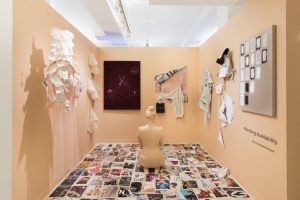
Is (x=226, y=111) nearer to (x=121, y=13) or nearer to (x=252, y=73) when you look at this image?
(x=252, y=73)

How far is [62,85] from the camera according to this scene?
2.14 meters

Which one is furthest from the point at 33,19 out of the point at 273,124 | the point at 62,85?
the point at 273,124

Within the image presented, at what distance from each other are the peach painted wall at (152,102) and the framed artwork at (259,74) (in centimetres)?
226

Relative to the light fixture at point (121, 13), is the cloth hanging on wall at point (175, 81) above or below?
below

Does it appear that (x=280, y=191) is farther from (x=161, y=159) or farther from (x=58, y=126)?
(x=58, y=126)

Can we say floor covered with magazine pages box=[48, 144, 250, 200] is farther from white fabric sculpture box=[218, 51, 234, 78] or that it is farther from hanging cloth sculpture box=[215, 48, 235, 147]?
white fabric sculpture box=[218, 51, 234, 78]

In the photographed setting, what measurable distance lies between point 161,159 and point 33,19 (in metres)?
2.28

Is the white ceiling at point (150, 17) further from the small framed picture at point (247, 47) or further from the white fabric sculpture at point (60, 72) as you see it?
the white fabric sculpture at point (60, 72)

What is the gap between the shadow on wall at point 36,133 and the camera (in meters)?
2.01

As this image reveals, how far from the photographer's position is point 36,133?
2162mm

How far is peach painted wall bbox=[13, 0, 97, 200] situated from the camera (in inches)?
73.5
